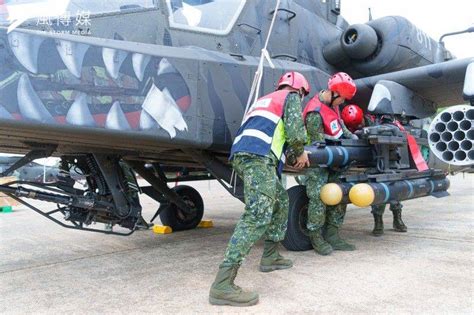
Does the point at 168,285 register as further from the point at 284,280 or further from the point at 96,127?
the point at 96,127

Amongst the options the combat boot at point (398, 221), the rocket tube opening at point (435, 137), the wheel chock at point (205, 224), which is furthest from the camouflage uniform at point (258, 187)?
the wheel chock at point (205, 224)

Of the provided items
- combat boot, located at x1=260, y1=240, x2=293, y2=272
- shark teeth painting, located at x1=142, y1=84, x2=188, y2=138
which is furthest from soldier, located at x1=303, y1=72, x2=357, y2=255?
shark teeth painting, located at x1=142, y1=84, x2=188, y2=138

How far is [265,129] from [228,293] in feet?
3.98

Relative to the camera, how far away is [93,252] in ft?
17.4

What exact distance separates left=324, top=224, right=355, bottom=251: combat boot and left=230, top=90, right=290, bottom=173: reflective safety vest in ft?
5.24

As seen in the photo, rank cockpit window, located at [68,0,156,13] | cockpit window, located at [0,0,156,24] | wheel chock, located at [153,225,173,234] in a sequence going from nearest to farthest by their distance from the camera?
cockpit window, located at [0,0,156,24], cockpit window, located at [68,0,156,13], wheel chock, located at [153,225,173,234]

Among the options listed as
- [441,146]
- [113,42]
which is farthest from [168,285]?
[441,146]

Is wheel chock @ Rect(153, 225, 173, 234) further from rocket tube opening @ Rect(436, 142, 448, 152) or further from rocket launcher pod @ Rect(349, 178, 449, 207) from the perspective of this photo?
rocket tube opening @ Rect(436, 142, 448, 152)

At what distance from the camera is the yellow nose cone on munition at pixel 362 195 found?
4.46m

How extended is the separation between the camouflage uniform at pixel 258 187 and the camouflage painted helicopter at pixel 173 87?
0.70m

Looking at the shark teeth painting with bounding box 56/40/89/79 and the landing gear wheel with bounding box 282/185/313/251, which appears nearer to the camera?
the shark teeth painting with bounding box 56/40/89/79

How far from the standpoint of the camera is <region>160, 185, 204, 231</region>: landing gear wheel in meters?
7.00

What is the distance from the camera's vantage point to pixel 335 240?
5.02 metres

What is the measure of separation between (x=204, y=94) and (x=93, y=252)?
2.32m
